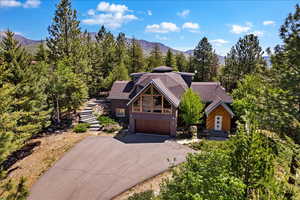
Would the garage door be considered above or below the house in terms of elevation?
below

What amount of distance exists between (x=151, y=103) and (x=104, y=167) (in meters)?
8.24

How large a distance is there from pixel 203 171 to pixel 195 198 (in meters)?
1.18

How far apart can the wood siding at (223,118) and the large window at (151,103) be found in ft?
15.6

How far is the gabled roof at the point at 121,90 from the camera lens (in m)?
24.6

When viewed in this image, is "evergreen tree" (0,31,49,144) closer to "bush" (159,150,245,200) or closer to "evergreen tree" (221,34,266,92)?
Answer: "bush" (159,150,245,200)

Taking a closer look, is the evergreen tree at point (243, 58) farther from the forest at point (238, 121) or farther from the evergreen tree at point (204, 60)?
the forest at point (238, 121)

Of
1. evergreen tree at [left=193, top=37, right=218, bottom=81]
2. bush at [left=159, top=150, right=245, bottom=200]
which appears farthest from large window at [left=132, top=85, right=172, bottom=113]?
evergreen tree at [left=193, top=37, right=218, bottom=81]

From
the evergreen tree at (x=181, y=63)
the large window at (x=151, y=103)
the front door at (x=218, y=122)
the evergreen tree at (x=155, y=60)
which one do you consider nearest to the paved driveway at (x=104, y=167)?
the large window at (x=151, y=103)

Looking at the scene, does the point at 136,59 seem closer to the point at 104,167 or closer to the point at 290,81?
the point at 104,167

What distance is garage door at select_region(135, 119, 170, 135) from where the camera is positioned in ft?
63.0

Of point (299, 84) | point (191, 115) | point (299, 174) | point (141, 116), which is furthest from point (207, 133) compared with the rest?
point (299, 84)

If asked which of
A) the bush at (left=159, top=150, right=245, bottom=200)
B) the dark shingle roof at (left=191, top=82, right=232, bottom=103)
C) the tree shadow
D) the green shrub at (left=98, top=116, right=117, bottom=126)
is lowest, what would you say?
the tree shadow

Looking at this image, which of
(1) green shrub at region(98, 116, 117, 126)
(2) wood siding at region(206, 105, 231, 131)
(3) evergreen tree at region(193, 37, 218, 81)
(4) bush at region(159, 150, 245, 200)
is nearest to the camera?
(4) bush at region(159, 150, 245, 200)

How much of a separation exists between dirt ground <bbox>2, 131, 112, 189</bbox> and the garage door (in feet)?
16.6
